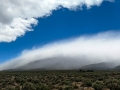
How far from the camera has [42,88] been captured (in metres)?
26.9

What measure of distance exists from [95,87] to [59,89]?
4488 millimetres

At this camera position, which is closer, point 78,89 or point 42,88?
point 42,88

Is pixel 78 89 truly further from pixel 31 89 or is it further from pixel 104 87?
pixel 31 89

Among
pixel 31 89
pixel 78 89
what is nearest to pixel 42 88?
pixel 31 89

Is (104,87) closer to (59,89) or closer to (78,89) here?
(78,89)

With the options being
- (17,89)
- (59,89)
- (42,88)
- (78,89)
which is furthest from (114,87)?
(17,89)

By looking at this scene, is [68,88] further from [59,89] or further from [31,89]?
[31,89]

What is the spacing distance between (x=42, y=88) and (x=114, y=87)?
8.55 metres

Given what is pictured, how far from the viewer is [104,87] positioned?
95.4 feet

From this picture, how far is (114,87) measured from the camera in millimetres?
27609

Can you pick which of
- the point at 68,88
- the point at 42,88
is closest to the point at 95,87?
the point at 68,88

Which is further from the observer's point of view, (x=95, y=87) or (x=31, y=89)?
(x=95, y=87)

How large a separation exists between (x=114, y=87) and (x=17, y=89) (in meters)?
11.5

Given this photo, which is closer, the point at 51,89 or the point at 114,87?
the point at 114,87
